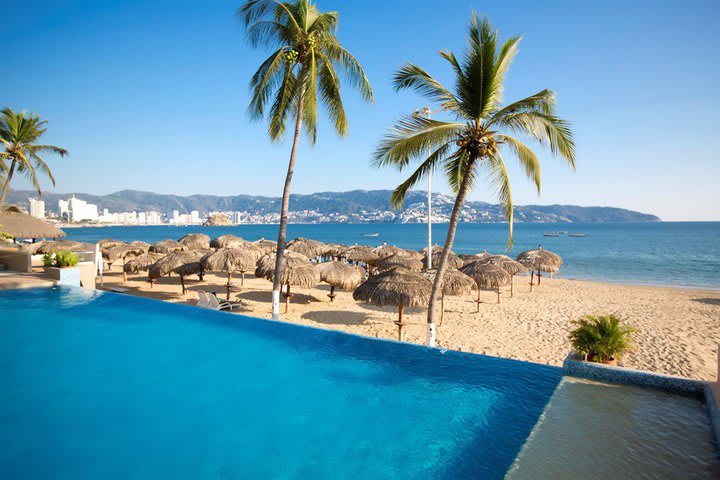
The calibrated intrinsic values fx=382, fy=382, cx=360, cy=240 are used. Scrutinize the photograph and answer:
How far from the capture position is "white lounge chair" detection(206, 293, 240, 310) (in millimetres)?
11328

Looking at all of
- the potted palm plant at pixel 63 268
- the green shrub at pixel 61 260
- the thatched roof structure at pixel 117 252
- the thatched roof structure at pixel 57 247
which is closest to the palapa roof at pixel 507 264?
the potted palm plant at pixel 63 268

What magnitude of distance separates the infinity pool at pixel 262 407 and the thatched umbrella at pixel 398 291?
2723mm

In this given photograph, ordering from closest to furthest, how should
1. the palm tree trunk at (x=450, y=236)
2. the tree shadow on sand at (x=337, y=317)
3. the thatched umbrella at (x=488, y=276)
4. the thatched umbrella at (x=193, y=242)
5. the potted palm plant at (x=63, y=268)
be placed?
the palm tree trunk at (x=450, y=236) → the tree shadow on sand at (x=337, y=317) → the potted palm plant at (x=63, y=268) → the thatched umbrella at (x=488, y=276) → the thatched umbrella at (x=193, y=242)

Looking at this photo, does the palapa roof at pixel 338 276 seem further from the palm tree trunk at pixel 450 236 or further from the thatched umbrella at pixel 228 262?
the palm tree trunk at pixel 450 236

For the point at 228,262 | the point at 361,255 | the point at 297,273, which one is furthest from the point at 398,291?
the point at 361,255

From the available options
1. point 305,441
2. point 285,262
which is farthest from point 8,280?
point 305,441

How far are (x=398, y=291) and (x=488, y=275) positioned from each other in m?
5.22

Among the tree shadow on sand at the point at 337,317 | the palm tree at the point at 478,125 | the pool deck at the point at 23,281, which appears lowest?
the tree shadow on sand at the point at 337,317

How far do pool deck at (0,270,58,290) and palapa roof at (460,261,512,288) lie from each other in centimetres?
1353

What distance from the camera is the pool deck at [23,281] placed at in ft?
36.8

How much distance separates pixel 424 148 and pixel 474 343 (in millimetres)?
5281

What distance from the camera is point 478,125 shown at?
6.73 m

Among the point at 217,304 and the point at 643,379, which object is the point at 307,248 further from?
the point at 643,379

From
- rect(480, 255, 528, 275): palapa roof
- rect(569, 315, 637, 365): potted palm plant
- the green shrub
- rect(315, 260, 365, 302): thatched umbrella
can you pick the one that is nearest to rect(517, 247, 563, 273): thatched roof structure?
rect(480, 255, 528, 275): palapa roof
